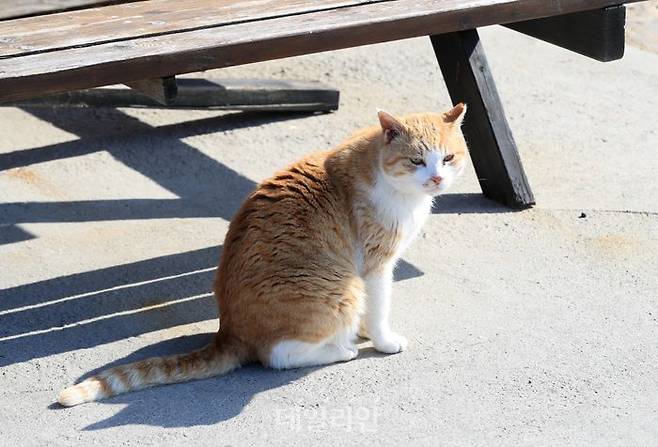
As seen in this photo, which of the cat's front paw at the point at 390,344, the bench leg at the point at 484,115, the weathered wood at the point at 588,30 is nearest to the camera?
the cat's front paw at the point at 390,344

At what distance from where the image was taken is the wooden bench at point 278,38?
3.37 metres

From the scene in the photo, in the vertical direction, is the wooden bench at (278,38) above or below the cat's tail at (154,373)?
above

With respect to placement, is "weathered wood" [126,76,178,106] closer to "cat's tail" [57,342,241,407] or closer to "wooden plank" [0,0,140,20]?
"wooden plank" [0,0,140,20]

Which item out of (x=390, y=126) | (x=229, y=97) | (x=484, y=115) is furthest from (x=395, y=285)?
(x=229, y=97)

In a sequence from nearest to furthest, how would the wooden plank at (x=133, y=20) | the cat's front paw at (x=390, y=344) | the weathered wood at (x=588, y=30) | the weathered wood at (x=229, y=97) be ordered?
the wooden plank at (x=133, y=20)
the cat's front paw at (x=390, y=344)
the weathered wood at (x=588, y=30)
the weathered wood at (x=229, y=97)

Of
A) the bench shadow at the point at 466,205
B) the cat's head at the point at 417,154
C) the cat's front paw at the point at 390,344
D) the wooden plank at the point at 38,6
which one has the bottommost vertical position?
the cat's front paw at the point at 390,344

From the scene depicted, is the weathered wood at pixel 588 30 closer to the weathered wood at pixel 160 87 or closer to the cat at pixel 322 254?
the cat at pixel 322 254

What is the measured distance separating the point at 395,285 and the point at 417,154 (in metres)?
0.74

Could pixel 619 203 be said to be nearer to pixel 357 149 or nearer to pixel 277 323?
pixel 357 149

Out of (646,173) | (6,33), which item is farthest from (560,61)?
(6,33)

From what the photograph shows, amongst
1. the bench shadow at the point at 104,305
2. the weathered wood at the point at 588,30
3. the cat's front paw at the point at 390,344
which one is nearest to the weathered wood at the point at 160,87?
the bench shadow at the point at 104,305

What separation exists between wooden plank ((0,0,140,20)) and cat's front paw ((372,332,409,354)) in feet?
5.26

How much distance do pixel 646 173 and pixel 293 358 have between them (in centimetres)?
230

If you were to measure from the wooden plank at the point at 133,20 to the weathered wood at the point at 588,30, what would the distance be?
1011mm
